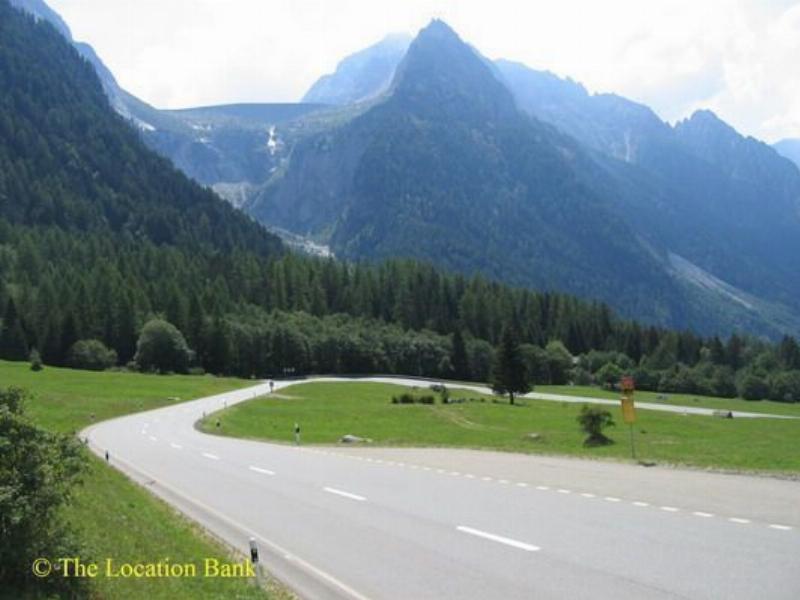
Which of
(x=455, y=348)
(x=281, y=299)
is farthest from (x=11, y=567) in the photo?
(x=281, y=299)

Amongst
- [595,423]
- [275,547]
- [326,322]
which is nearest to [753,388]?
[326,322]

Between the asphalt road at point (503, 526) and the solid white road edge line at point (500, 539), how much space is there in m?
0.04

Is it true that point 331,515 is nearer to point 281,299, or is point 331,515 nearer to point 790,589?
point 790,589

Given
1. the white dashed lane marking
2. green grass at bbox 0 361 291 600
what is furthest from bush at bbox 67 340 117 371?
the white dashed lane marking

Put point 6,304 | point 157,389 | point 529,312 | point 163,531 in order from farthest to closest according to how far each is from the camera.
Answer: point 529,312, point 6,304, point 157,389, point 163,531

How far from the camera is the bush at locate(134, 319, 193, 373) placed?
394 feet

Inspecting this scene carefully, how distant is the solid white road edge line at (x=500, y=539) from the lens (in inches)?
552

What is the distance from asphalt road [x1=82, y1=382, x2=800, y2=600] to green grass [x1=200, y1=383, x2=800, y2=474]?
7.09 meters

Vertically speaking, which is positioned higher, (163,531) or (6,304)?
(6,304)

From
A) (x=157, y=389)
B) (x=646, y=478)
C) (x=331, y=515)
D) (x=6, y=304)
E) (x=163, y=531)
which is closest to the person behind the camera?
(x=163, y=531)

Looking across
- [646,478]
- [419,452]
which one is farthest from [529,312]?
[646,478]

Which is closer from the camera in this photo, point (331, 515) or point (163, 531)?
point (163, 531)

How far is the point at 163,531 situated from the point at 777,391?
464ft

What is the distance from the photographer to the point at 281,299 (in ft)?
545
